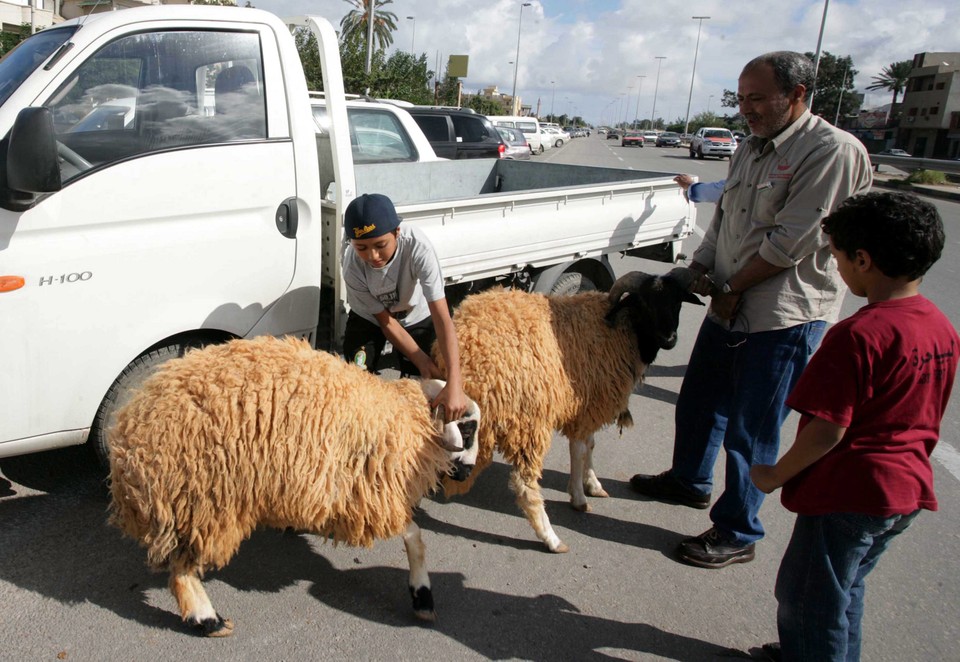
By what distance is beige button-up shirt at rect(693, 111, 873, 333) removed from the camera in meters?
2.96

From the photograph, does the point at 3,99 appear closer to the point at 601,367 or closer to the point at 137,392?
the point at 137,392

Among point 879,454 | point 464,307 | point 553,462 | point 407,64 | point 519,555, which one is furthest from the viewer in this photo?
point 407,64

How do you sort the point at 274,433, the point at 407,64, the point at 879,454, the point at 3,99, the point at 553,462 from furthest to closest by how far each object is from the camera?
the point at 407,64 → the point at 553,462 → the point at 3,99 → the point at 274,433 → the point at 879,454

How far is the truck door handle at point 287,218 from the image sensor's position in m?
3.45

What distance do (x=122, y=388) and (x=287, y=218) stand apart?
112 cm

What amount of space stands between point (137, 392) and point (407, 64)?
36.4 meters

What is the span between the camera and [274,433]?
2576 mm

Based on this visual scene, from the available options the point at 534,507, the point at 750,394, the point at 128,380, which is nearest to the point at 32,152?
the point at 128,380

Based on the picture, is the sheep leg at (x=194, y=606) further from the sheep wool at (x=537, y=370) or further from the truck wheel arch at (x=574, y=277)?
the truck wheel arch at (x=574, y=277)

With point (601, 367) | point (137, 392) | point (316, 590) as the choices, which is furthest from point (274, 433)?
point (601, 367)

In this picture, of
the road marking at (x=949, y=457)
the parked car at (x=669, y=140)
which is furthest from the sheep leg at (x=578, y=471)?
the parked car at (x=669, y=140)

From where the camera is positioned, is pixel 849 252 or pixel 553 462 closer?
pixel 849 252

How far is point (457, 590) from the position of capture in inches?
120

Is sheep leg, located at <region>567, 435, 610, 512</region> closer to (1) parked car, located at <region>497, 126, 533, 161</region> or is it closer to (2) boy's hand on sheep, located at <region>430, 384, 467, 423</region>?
(2) boy's hand on sheep, located at <region>430, 384, 467, 423</region>
